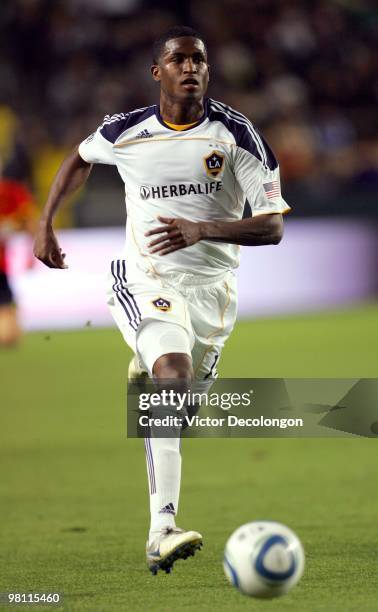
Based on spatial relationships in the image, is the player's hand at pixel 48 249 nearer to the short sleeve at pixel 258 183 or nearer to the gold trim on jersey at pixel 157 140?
the gold trim on jersey at pixel 157 140

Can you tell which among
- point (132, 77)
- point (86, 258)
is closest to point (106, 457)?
point (86, 258)

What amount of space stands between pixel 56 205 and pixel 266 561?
2.11 meters

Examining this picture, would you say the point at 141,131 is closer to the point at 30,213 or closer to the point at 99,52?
the point at 30,213

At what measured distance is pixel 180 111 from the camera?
17.7 ft

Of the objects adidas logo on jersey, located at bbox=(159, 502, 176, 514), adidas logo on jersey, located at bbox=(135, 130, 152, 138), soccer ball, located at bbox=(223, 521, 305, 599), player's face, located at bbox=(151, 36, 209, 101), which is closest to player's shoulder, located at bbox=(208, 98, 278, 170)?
player's face, located at bbox=(151, 36, 209, 101)

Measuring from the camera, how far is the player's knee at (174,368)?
16.4 feet

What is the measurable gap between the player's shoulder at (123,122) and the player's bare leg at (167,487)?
1.09m

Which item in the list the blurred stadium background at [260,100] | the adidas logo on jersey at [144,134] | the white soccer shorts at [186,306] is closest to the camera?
the white soccer shorts at [186,306]

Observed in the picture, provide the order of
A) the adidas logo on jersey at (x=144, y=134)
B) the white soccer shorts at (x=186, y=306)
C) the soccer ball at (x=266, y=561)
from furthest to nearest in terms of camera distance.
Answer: the adidas logo on jersey at (x=144, y=134) → the white soccer shorts at (x=186, y=306) → the soccer ball at (x=266, y=561)

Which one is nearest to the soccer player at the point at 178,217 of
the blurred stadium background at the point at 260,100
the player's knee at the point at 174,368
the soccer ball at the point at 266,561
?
the player's knee at the point at 174,368

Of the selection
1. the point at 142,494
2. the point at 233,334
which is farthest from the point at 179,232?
the point at 233,334

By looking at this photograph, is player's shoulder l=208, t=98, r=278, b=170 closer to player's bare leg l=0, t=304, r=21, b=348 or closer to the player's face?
the player's face

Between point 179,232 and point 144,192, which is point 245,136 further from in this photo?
point 179,232

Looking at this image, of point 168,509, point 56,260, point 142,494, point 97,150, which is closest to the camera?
point 168,509
